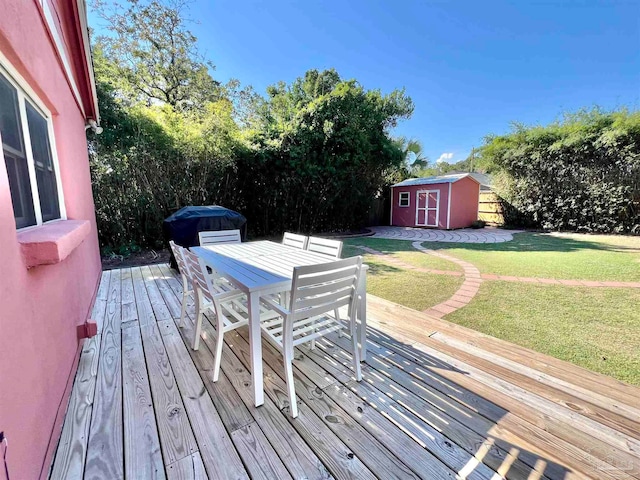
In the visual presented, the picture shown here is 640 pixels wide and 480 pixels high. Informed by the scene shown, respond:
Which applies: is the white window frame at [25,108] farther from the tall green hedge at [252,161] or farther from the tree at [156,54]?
the tree at [156,54]

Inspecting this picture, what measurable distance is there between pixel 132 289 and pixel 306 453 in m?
3.36

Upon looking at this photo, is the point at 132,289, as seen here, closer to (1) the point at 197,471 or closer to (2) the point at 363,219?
(1) the point at 197,471

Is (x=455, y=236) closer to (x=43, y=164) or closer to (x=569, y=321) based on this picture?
(x=569, y=321)

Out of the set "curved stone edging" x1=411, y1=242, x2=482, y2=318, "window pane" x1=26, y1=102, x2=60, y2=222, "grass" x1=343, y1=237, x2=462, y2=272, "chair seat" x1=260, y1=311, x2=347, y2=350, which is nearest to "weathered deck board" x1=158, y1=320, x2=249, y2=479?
"chair seat" x1=260, y1=311, x2=347, y2=350

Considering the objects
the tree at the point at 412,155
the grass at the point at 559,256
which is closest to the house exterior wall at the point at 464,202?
the grass at the point at 559,256

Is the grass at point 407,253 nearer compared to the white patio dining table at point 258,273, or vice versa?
the white patio dining table at point 258,273

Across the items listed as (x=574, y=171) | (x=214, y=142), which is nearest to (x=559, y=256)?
(x=574, y=171)

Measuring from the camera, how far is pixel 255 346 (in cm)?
154

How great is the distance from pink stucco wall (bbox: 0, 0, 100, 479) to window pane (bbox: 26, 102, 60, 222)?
0.56 feet

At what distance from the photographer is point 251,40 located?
8.48 m

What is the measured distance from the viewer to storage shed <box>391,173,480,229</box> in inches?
431

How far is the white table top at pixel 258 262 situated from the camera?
5.37ft

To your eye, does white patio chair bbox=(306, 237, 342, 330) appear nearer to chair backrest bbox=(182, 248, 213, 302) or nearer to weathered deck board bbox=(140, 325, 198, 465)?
chair backrest bbox=(182, 248, 213, 302)

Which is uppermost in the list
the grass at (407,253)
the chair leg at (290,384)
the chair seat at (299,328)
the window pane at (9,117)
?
the window pane at (9,117)
